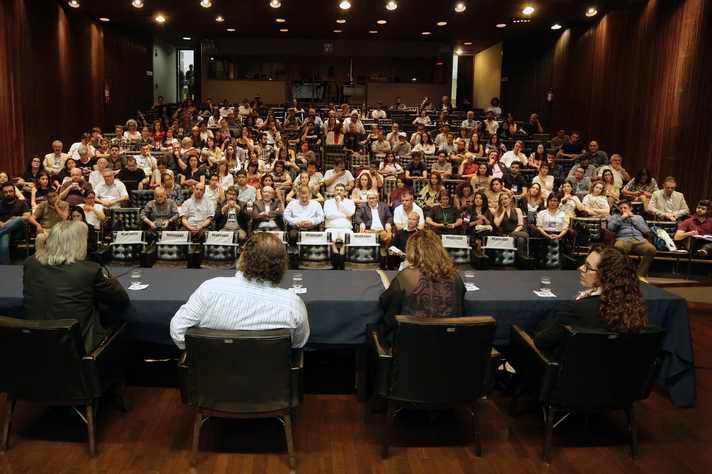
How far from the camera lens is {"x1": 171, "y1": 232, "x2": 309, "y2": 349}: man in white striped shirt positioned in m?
3.19

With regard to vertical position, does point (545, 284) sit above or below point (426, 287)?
below

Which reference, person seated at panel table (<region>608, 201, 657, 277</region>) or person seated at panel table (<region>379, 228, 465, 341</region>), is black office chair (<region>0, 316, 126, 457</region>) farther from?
person seated at panel table (<region>608, 201, 657, 277</region>)

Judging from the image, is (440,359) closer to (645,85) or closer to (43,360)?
(43,360)

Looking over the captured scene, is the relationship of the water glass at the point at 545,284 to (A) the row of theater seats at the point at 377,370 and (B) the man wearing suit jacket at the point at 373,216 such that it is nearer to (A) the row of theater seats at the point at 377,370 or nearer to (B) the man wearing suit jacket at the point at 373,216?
(A) the row of theater seats at the point at 377,370

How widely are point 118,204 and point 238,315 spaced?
20.1ft

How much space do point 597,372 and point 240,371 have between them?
1.83m

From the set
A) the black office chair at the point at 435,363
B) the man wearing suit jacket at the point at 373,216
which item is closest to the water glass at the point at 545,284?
the black office chair at the point at 435,363

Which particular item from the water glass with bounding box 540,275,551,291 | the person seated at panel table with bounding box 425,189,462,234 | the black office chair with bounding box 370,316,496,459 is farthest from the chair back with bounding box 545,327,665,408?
the person seated at panel table with bounding box 425,189,462,234

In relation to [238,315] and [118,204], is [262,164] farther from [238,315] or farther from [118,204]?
[238,315]

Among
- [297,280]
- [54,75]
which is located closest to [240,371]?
[297,280]

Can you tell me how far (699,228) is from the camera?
7.86 meters

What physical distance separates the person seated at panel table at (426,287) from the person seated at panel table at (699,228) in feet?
17.7

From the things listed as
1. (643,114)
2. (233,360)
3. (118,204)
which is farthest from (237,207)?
(643,114)

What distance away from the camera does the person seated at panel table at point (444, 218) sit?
295 inches
